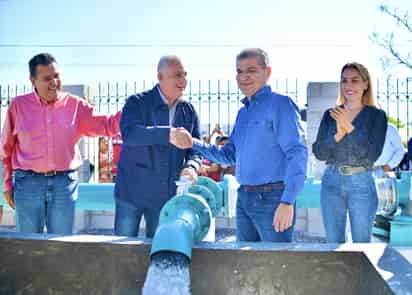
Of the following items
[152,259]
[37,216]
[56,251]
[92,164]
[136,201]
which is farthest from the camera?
[92,164]

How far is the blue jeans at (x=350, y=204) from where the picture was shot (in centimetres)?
267

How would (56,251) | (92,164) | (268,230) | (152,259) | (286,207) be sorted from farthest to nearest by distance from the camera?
(92,164), (268,230), (286,207), (56,251), (152,259)

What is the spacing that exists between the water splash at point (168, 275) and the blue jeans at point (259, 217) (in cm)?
78

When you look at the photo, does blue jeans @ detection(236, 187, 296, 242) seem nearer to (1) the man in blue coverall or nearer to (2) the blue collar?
(1) the man in blue coverall

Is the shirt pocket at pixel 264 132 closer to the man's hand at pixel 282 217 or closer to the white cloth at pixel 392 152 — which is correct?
the man's hand at pixel 282 217

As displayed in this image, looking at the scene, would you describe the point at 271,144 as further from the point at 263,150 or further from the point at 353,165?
the point at 353,165

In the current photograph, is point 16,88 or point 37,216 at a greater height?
point 16,88

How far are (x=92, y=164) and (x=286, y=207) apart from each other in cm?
494

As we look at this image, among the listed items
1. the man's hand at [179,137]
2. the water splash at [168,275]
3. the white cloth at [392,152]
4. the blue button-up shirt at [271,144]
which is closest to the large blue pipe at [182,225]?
the water splash at [168,275]

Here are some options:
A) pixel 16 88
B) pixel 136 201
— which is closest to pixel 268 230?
A: pixel 136 201

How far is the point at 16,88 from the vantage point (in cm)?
728

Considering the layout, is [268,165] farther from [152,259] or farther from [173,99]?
[152,259]

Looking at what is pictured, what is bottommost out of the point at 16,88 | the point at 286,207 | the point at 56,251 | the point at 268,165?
the point at 56,251

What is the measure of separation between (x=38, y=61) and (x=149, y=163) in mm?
986
